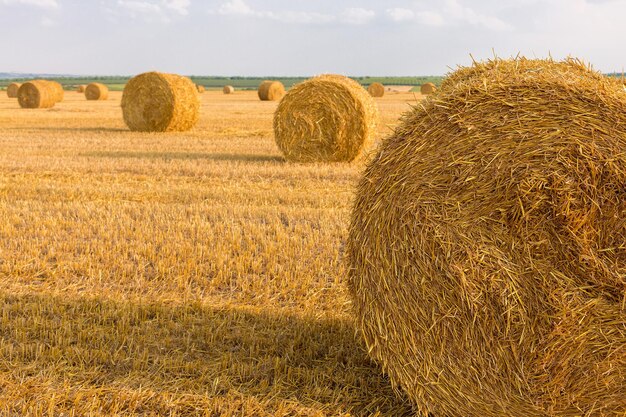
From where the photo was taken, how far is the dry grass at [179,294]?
438cm

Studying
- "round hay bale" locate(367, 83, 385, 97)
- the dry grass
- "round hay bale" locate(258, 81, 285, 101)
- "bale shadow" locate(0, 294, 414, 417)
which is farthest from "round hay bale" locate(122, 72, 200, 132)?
"round hay bale" locate(367, 83, 385, 97)

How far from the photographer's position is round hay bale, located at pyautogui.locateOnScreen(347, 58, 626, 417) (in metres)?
3.83

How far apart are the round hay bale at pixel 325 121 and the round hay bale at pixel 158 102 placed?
692 centimetres

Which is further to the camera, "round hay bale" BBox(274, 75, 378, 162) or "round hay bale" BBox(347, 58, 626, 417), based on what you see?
"round hay bale" BBox(274, 75, 378, 162)

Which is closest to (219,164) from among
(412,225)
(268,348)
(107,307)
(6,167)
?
(6,167)

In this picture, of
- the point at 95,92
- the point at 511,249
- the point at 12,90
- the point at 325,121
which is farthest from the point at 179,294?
the point at 12,90

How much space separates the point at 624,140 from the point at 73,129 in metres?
19.9

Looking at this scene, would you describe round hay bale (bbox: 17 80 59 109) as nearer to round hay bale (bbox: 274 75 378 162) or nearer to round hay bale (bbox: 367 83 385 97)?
round hay bale (bbox: 367 83 385 97)

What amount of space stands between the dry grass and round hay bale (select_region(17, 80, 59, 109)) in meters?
20.9

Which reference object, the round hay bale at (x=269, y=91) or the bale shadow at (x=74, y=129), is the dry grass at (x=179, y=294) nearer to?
the bale shadow at (x=74, y=129)

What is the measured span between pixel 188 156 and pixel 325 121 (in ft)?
10.0

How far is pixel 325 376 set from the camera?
462 cm

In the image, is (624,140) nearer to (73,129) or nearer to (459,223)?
(459,223)

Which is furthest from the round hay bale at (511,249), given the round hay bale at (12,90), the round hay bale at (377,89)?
the round hay bale at (12,90)
